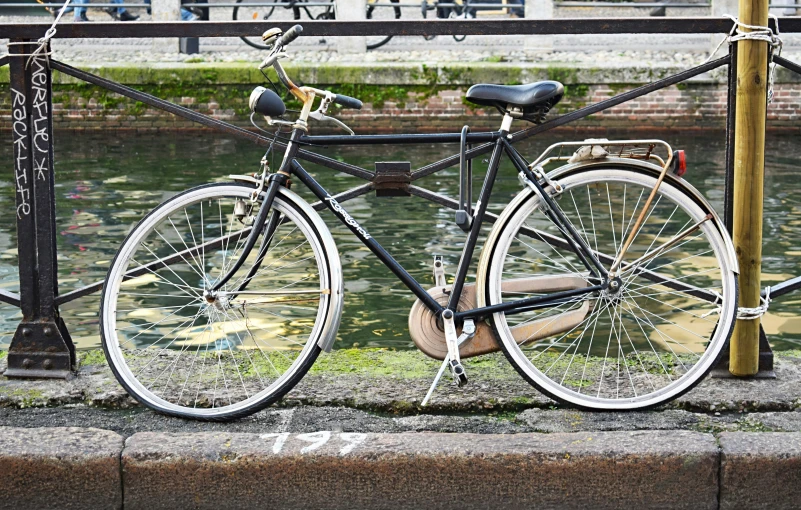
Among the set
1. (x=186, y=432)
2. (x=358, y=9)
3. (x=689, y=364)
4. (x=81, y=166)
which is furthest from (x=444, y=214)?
(x=358, y=9)

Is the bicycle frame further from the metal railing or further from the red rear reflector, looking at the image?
the red rear reflector

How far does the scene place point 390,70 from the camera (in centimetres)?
1518

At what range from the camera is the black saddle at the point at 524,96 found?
3.51 metres

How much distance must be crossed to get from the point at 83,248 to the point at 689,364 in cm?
542

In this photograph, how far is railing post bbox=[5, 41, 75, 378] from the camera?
12.8 ft

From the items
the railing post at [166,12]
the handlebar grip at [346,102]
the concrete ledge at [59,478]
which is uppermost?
the railing post at [166,12]

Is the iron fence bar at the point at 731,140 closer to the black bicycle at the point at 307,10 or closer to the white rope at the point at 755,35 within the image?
the white rope at the point at 755,35

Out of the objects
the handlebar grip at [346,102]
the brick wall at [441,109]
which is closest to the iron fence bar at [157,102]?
the handlebar grip at [346,102]

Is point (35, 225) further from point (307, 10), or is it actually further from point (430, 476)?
point (307, 10)

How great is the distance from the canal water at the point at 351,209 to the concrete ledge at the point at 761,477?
2618mm

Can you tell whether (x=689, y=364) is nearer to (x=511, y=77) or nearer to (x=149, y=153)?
(x=149, y=153)

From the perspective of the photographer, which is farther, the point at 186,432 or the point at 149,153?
the point at 149,153

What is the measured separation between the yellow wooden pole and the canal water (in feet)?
6.83

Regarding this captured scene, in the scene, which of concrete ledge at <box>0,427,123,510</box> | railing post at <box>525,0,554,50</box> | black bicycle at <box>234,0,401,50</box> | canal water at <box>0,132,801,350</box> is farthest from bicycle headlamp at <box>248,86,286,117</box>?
railing post at <box>525,0,554,50</box>
